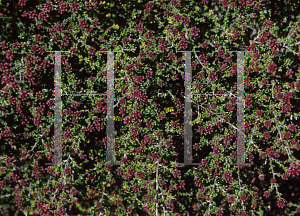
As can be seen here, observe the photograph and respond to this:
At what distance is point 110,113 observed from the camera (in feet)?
10.0

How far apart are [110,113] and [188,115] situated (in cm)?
95

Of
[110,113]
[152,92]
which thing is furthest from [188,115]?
[110,113]

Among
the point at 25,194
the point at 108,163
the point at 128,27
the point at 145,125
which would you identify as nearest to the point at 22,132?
the point at 25,194

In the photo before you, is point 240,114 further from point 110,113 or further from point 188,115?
point 110,113

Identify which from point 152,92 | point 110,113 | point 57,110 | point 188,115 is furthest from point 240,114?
point 57,110

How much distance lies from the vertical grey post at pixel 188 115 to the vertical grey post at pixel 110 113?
883 mm

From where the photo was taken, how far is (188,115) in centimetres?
312

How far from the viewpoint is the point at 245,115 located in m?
3.04

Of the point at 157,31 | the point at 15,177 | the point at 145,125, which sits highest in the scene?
the point at 157,31

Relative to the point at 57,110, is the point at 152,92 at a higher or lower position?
higher

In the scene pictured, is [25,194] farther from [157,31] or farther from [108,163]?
[157,31]

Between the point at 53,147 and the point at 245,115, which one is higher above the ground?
the point at 245,115

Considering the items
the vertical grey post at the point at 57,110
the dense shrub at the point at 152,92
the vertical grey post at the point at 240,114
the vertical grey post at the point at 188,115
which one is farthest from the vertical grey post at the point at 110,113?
the vertical grey post at the point at 240,114

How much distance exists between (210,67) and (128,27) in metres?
1.11
